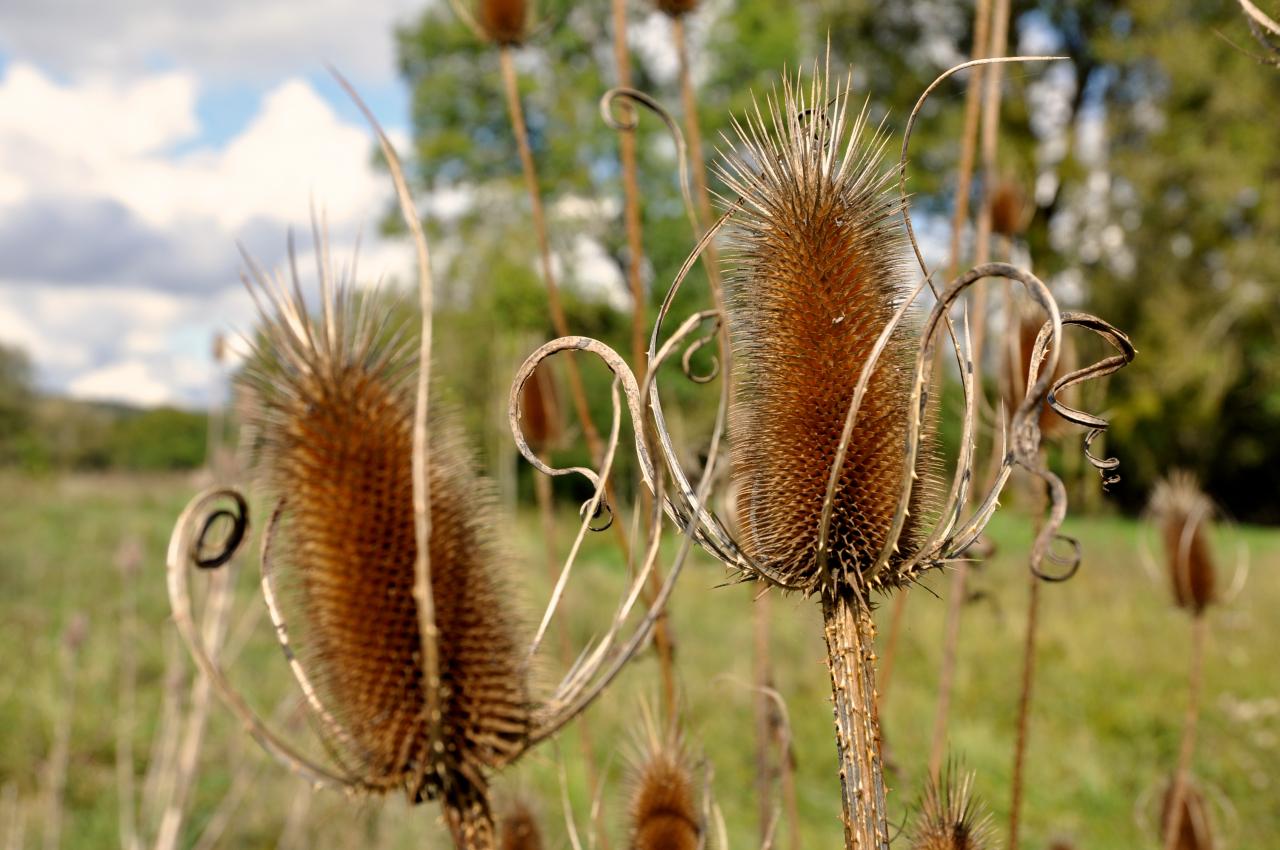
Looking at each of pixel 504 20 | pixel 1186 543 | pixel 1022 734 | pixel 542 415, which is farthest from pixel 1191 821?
pixel 504 20

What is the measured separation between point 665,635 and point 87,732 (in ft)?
24.1

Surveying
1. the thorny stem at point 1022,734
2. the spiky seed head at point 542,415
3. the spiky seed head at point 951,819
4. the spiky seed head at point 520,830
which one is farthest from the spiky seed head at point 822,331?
the spiky seed head at point 542,415

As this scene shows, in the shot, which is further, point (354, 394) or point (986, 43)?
Result: point (986, 43)

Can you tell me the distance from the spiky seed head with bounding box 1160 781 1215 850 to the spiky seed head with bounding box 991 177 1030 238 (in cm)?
169

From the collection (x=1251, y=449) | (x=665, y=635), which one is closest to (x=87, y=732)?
(x=665, y=635)

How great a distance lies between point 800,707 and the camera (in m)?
9.64

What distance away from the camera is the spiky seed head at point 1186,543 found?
333cm

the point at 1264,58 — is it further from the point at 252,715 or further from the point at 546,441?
the point at 546,441

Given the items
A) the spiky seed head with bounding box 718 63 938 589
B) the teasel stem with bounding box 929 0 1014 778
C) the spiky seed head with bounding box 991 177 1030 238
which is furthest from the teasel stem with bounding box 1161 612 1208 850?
the spiky seed head with bounding box 718 63 938 589

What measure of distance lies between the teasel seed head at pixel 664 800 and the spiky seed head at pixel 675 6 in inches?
70.3

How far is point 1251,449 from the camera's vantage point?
2686 centimetres

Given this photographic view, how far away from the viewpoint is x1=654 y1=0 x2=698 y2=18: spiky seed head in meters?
2.60

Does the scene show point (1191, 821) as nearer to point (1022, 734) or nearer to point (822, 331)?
point (1022, 734)

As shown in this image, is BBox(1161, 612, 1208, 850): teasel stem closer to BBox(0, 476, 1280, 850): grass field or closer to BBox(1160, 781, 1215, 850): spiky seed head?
BBox(1160, 781, 1215, 850): spiky seed head
